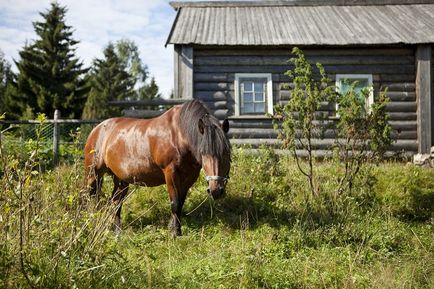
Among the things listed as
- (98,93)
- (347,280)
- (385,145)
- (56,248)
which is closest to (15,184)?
(56,248)

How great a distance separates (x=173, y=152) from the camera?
15.9 ft

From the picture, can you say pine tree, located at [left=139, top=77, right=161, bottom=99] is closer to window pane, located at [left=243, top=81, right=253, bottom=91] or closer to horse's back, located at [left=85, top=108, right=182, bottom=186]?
window pane, located at [left=243, top=81, right=253, bottom=91]

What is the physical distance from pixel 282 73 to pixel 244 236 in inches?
260

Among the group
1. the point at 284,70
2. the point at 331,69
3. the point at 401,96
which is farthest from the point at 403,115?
the point at 284,70

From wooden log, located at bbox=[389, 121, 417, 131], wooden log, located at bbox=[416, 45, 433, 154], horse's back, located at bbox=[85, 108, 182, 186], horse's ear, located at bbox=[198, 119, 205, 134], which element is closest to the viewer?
horse's ear, located at bbox=[198, 119, 205, 134]

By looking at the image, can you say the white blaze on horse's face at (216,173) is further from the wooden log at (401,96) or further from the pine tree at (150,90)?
the pine tree at (150,90)

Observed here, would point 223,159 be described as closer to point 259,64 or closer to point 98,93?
point 259,64

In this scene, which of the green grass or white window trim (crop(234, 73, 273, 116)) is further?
white window trim (crop(234, 73, 273, 116))

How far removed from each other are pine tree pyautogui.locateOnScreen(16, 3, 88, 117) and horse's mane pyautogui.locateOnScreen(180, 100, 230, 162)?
21.3m

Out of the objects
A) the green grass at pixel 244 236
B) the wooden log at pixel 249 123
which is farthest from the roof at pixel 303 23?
the green grass at pixel 244 236

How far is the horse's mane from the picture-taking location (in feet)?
14.0

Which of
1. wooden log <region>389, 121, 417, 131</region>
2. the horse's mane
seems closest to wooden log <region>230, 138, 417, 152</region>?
wooden log <region>389, 121, 417, 131</region>

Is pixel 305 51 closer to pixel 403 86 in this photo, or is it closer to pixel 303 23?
pixel 303 23

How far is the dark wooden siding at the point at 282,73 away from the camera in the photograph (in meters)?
10.3
